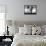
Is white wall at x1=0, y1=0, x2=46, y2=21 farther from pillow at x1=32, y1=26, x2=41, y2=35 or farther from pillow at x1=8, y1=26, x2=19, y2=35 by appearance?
pillow at x1=32, y1=26, x2=41, y2=35

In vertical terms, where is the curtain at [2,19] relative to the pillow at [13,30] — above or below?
above

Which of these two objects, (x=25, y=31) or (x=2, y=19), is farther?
(x=2, y=19)

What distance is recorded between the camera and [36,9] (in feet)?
16.2

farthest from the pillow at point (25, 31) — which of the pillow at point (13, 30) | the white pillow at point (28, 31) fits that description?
the pillow at point (13, 30)

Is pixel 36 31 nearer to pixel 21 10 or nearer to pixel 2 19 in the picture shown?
pixel 21 10

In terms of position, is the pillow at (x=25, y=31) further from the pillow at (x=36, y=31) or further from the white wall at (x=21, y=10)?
the white wall at (x=21, y=10)

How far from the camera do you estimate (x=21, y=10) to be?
493 cm

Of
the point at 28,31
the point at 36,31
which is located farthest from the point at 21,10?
the point at 36,31

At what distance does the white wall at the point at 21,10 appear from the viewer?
16.1ft

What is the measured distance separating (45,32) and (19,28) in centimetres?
104

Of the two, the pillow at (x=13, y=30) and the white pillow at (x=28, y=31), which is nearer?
the white pillow at (x=28, y=31)

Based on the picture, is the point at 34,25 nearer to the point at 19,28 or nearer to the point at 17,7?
the point at 19,28

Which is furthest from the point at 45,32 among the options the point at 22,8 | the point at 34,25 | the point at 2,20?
the point at 2,20

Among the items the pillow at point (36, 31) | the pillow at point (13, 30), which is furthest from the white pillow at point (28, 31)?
the pillow at point (13, 30)
